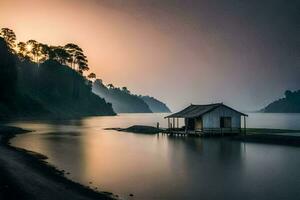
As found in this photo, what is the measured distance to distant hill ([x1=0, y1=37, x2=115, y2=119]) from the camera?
337 feet

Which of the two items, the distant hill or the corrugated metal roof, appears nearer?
the corrugated metal roof

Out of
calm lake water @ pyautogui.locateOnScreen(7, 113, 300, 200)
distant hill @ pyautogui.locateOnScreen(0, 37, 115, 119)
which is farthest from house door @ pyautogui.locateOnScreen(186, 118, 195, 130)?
distant hill @ pyautogui.locateOnScreen(0, 37, 115, 119)

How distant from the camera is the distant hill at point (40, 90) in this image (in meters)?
103

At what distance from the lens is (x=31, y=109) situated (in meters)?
130

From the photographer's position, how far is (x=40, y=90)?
157750mm

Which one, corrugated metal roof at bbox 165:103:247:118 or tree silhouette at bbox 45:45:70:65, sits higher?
tree silhouette at bbox 45:45:70:65

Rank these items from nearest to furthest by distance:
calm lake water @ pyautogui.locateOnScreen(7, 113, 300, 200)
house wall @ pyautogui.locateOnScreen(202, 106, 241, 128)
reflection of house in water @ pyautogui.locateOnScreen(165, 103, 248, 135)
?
1. calm lake water @ pyautogui.locateOnScreen(7, 113, 300, 200)
2. reflection of house in water @ pyautogui.locateOnScreen(165, 103, 248, 135)
3. house wall @ pyautogui.locateOnScreen(202, 106, 241, 128)

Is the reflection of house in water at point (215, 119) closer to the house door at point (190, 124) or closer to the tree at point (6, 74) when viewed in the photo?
the house door at point (190, 124)

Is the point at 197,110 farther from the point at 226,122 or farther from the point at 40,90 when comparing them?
the point at 40,90

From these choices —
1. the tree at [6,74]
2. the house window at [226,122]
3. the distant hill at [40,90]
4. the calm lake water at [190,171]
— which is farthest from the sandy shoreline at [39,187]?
the distant hill at [40,90]

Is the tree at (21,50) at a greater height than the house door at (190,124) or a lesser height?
greater

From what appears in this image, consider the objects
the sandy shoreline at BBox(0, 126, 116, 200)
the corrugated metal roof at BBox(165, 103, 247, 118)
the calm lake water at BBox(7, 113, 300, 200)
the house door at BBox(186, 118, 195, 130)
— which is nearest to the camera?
the sandy shoreline at BBox(0, 126, 116, 200)

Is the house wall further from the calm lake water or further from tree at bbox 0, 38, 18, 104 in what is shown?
tree at bbox 0, 38, 18, 104

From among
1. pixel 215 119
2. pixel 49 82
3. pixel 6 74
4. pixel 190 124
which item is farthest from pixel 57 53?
pixel 215 119
